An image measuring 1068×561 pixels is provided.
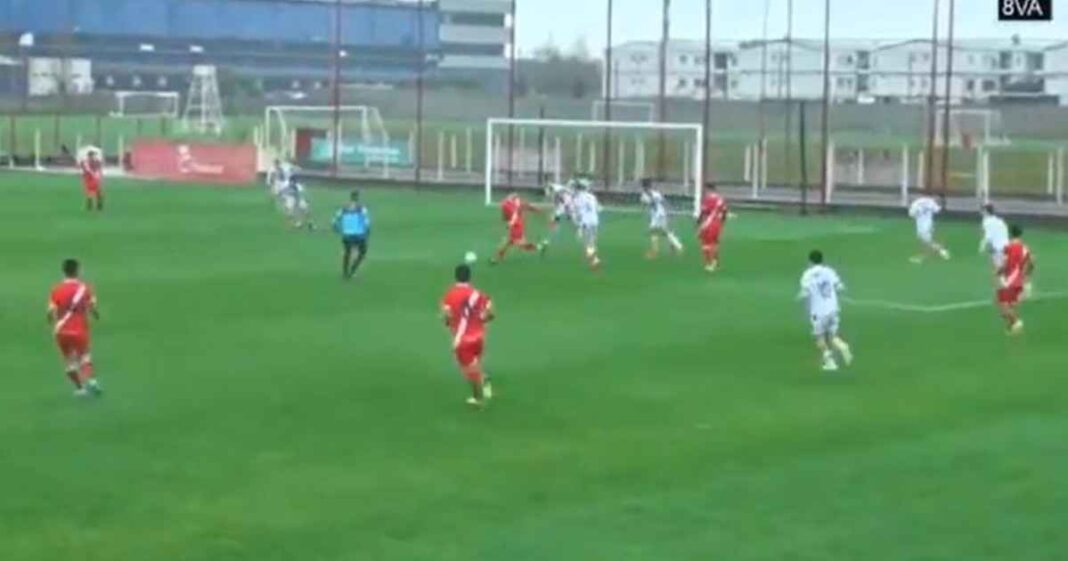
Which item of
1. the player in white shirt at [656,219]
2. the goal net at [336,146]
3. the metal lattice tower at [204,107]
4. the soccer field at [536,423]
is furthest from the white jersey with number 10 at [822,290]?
the metal lattice tower at [204,107]

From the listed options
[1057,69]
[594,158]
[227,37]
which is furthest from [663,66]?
[227,37]

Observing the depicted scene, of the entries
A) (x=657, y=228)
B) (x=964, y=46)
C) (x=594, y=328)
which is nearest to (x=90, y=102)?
(x=964, y=46)

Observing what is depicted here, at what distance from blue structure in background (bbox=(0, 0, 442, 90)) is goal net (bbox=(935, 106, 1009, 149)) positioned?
42.9 meters

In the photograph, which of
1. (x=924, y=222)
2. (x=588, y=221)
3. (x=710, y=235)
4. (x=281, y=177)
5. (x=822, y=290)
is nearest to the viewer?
(x=822, y=290)

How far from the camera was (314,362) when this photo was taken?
89.3 feet

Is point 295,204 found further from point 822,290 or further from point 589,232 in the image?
point 822,290

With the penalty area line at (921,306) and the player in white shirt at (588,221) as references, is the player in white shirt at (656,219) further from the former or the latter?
the penalty area line at (921,306)

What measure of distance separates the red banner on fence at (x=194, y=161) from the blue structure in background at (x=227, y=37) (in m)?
38.5

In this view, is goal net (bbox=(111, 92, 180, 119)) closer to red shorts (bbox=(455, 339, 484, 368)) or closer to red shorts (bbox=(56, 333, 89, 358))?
red shorts (bbox=(56, 333, 89, 358))

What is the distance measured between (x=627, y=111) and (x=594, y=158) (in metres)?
7.65

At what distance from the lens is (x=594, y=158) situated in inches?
3226

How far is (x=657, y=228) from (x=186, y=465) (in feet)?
85.6

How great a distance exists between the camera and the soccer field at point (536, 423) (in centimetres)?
1717

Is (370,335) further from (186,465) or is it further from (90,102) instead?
(90,102)
